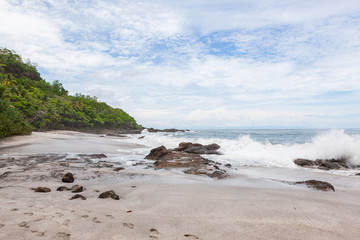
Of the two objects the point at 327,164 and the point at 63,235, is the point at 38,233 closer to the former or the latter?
the point at 63,235

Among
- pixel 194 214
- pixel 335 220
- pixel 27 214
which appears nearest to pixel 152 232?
pixel 194 214

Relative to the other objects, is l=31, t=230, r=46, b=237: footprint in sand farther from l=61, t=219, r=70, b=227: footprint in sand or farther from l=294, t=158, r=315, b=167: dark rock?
l=294, t=158, r=315, b=167: dark rock

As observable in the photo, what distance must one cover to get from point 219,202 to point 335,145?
11930mm

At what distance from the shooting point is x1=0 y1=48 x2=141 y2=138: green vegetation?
1783 centimetres

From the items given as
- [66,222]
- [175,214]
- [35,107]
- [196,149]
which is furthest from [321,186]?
[35,107]

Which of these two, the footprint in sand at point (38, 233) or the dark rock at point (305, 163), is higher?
the footprint in sand at point (38, 233)

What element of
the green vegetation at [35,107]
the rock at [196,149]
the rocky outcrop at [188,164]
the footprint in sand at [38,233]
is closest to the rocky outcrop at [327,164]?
the rocky outcrop at [188,164]

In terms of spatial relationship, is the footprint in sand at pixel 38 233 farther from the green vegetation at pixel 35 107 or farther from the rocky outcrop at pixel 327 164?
the green vegetation at pixel 35 107

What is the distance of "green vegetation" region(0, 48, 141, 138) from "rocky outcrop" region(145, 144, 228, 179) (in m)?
12.5

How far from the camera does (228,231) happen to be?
240 cm

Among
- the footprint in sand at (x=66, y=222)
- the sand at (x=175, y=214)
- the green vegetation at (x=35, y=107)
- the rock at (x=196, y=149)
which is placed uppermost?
the green vegetation at (x=35, y=107)

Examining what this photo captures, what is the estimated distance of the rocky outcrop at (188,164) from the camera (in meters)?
6.84

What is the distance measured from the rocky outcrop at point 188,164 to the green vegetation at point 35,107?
12.5 meters

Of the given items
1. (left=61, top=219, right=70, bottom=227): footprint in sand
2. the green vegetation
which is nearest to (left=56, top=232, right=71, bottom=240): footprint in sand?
(left=61, top=219, right=70, bottom=227): footprint in sand
